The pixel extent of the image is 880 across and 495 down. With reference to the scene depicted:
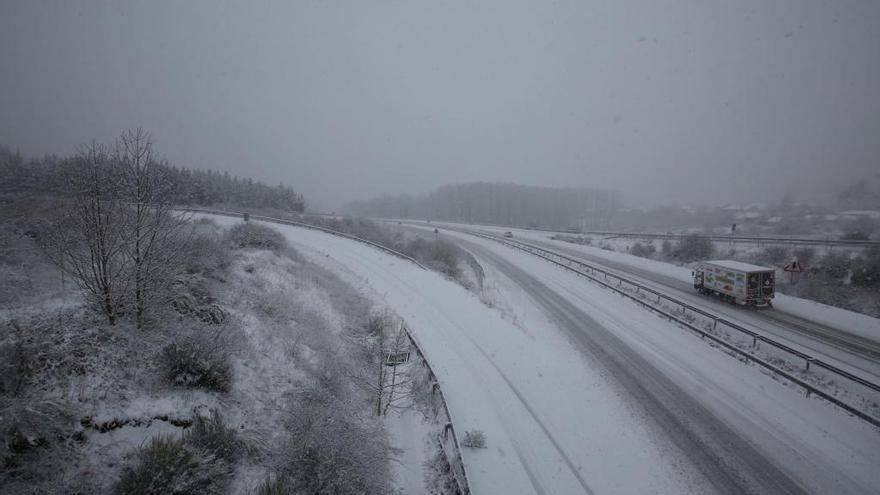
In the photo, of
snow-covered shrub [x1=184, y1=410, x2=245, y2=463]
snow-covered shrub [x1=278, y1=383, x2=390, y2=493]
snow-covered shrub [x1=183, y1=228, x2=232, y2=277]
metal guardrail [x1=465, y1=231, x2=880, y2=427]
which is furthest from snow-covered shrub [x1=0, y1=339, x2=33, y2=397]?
metal guardrail [x1=465, y1=231, x2=880, y2=427]

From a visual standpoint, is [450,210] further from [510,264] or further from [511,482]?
[511,482]

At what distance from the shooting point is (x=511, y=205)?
11462 cm

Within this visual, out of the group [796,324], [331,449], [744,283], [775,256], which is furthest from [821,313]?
[331,449]

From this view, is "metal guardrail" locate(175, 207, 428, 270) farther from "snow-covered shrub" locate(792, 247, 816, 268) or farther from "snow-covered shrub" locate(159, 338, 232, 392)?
"snow-covered shrub" locate(792, 247, 816, 268)

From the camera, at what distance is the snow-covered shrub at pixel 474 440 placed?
31.7 ft

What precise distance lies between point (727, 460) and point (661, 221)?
9704 centimetres

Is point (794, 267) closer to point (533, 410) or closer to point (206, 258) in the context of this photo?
point (533, 410)

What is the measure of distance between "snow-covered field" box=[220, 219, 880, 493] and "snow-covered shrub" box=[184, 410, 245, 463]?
5.68 meters

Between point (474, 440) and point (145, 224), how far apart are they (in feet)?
34.5

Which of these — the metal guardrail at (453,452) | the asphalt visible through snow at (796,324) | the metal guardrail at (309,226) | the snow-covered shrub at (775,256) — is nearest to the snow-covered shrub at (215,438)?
the metal guardrail at (453,452)

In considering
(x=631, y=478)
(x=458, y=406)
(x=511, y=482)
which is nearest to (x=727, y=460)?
(x=631, y=478)

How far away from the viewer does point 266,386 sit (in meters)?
9.01

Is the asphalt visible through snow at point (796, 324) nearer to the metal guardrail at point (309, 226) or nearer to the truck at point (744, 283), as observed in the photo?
the truck at point (744, 283)

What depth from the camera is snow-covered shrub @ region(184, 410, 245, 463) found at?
6254mm
